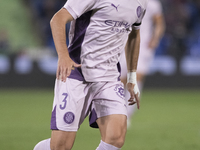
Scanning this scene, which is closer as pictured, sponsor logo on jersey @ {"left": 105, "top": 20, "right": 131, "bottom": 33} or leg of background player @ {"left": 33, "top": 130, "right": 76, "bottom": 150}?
leg of background player @ {"left": 33, "top": 130, "right": 76, "bottom": 150}

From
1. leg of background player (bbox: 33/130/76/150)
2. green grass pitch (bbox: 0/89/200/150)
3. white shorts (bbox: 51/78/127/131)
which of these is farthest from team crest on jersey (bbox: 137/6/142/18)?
green grass pitch (bbox: 0/89/200/150)

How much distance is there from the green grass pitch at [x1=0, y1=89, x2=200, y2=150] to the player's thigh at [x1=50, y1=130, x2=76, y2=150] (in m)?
1.68

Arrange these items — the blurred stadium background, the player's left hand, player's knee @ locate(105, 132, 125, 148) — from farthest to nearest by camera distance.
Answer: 1. the blurred stadium background
2. the player's left hand
3. player's knee @ locate(105, 132, 125, 148)

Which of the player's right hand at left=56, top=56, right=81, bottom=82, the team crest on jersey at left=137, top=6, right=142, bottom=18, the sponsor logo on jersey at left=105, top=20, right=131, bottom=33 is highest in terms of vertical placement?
the team crest on jersey at left=137, top=6, right=142, bottom=18

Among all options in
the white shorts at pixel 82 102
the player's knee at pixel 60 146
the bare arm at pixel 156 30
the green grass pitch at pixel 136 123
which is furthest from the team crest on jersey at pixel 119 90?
the bare arm at pixel 156 30

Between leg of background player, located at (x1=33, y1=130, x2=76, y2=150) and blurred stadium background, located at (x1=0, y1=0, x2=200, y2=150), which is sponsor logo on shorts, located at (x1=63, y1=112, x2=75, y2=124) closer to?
leg of background player, located at (x1=33, y1=130, x2=76, y2=150)

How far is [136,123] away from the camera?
711cm

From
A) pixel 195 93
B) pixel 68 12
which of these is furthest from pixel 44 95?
pixel 68 12

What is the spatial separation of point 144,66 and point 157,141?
6.13 ft

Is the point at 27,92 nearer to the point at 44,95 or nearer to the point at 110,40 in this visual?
the point at 44,95

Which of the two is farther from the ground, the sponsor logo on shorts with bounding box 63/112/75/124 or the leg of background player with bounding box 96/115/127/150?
the sponsor logo on shorts with bounding box 63/112/75/124

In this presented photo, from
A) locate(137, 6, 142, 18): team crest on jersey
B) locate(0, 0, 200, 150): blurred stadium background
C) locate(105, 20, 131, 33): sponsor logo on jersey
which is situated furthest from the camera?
locate(0, 0, 200, 150): blurred stadium background

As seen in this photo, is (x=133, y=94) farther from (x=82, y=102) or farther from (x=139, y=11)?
(x=139, y=11)

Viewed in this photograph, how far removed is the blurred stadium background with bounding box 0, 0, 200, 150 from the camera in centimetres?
583
